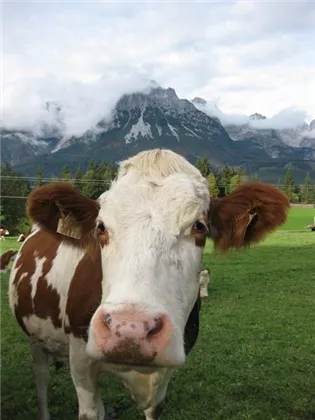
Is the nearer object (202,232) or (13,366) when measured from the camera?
(202,232)

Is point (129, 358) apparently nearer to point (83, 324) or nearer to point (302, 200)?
point (83, 324)

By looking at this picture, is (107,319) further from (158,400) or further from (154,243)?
(158,400)

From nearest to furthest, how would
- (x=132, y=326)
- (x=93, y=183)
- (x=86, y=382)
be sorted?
(x=132, y=326) → (x=86, y=382) → (x=93, y=183)

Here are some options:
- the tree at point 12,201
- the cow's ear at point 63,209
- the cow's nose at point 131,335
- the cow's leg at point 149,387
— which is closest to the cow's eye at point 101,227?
the cow's ear at point 63,209

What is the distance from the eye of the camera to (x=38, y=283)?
5.38m

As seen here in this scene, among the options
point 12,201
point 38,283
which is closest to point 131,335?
point 38,283

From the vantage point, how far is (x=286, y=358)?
28.8ft

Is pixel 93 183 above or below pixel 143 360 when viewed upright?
below

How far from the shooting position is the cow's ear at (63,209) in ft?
12.8

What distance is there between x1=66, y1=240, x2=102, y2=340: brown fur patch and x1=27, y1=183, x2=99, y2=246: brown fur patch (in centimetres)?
21

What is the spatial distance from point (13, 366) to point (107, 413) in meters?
2.70

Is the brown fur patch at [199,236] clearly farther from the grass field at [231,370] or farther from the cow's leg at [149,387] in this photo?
the cow's leg at [149,387]

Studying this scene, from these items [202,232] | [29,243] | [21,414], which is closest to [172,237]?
[202,232]

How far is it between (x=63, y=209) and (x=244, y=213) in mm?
1376
